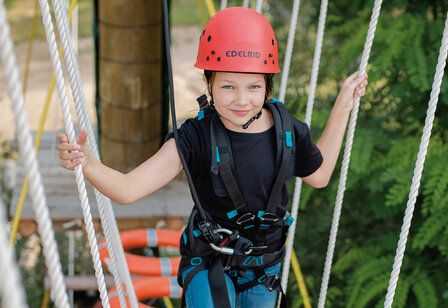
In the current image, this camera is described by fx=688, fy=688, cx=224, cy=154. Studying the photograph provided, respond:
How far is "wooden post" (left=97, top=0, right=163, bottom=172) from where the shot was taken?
11.9 ft

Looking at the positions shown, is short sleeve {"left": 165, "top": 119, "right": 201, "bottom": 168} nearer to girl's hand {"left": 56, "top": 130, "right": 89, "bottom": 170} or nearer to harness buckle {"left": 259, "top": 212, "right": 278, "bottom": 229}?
harness buckle {"left": 259, "top": 212, "right": 278, "bottom": 229}

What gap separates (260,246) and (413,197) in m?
0.39

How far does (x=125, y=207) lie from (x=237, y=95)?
2186 millimetres

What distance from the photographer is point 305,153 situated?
1.74 meters

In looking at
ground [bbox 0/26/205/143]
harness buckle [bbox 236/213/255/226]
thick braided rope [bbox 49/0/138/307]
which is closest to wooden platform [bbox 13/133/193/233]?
thick braided rope [bbox 49/0/138/307]

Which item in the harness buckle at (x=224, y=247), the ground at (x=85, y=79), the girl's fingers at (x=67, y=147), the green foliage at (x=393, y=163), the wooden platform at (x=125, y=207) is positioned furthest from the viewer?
the ground at (x=85, y=79)

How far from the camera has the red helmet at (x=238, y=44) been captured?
61.9 inches

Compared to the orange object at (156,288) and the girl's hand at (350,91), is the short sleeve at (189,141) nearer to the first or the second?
the girl's hand at (350,91)

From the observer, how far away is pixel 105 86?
3.79 m

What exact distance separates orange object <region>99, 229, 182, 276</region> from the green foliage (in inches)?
26.6

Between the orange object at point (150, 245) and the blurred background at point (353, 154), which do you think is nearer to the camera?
the blurred background at point (353, 154)

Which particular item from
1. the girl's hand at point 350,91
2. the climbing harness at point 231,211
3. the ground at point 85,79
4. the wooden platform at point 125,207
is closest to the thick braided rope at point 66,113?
the climbing harness at point 231,211

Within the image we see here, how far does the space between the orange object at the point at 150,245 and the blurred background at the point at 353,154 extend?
0.38 meters

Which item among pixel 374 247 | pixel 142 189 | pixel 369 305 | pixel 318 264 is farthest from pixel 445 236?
pixel 142 189
